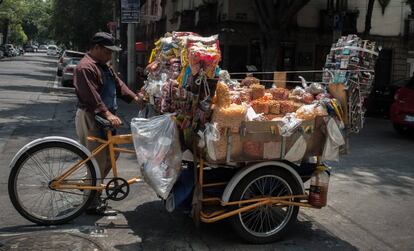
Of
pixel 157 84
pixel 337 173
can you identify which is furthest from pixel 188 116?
pixel 337 173

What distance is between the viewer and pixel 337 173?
8148 mm

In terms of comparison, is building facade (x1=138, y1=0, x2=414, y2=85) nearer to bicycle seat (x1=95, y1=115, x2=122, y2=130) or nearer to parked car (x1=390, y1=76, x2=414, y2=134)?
parked car (x1=390, y1=76, x2=414, y2=134)

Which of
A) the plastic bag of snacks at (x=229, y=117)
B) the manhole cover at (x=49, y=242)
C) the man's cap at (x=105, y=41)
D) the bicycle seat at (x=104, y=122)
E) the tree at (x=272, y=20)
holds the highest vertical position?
the tree at (x=272, y=20)

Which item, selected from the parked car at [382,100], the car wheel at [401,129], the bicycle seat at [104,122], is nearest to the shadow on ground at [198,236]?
the bicycle seat at [104,122]

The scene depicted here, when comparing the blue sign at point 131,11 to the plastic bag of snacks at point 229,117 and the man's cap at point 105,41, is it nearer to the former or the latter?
the man's cap at point 105,41

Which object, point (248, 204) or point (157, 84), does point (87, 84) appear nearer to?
point (157, 84)

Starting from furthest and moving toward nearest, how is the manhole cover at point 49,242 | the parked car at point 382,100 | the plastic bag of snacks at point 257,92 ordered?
the parked car at point 382,100
the plastic bag of snacks at point 257,92
the manhole cover at point 49,242

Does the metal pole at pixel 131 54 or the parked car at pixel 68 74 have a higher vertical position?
the metal pole at pixel 131 54

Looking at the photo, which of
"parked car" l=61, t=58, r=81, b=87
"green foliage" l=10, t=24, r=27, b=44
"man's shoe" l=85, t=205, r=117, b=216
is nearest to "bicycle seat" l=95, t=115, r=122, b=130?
"man's shoe" l=85, t=205, r=117, b=216

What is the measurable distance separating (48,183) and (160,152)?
1.23m

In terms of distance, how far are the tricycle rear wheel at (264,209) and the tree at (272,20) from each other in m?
11.2

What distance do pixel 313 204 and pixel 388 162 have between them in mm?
4425

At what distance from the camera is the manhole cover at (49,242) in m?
4.61

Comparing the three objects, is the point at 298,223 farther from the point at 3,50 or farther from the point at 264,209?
the point at 3,50
